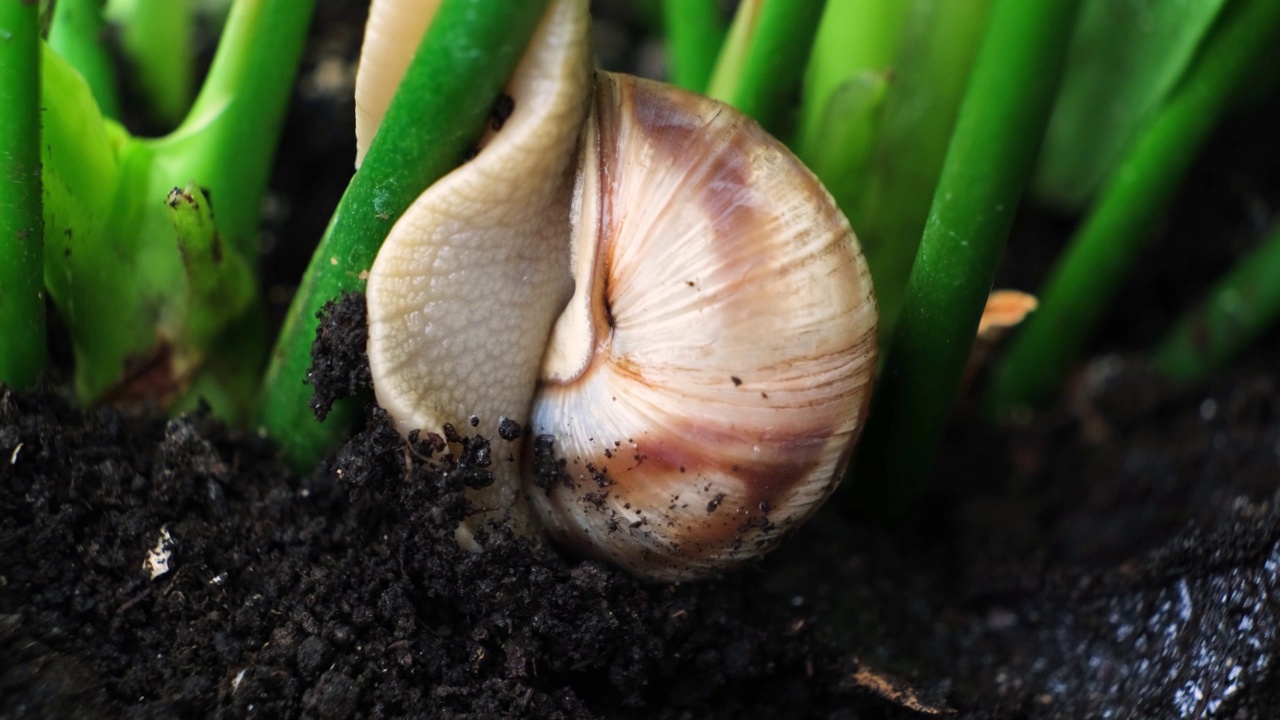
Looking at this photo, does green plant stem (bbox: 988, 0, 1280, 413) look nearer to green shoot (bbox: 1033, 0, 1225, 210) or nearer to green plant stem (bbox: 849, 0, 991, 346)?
green shoot (bbox: 1033, 0, 1225, 210)

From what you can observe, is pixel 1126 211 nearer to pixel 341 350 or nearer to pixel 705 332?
pixel 705 332

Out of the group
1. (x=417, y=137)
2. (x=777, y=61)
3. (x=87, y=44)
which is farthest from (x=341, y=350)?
(x=87, y=44)

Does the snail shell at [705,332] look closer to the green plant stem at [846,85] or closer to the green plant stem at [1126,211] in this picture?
the green plant stem at [846,85]

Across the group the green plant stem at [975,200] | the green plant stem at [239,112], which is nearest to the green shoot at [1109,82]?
the green plant stem at [975,200]

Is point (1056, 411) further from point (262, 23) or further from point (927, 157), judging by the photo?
point (262, 23)

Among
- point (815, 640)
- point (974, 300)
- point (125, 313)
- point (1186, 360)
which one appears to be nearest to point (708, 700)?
point (815, 640)
